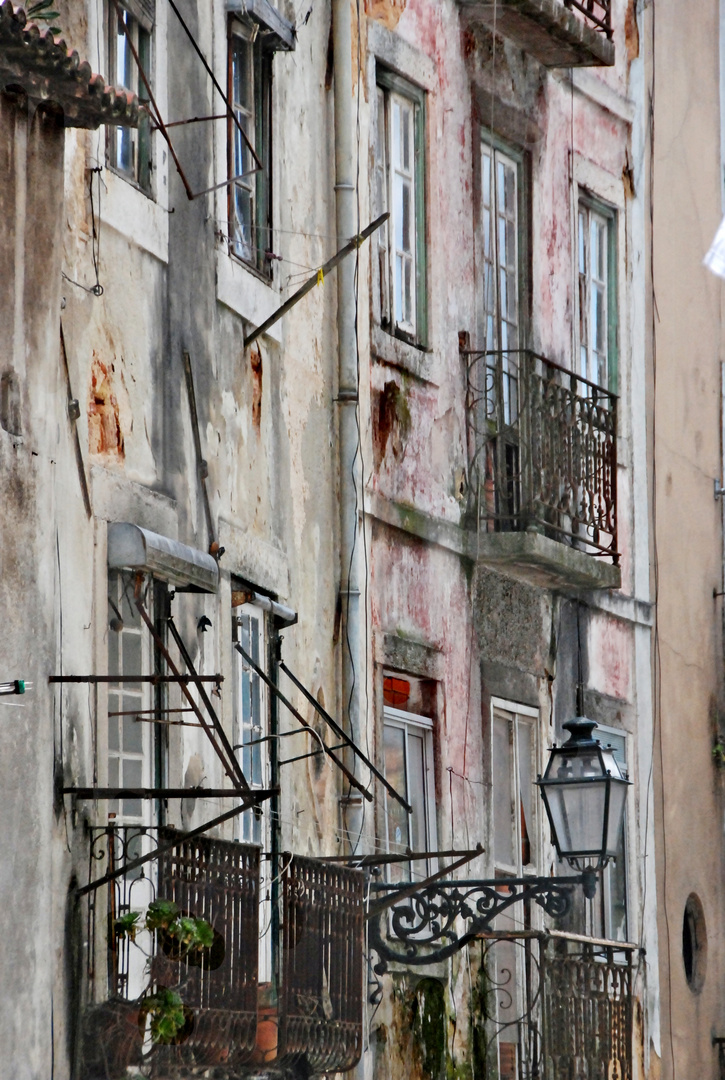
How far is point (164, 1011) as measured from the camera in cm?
1020

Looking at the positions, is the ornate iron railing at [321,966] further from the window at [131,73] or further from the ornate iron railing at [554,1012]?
the window at [131,73]

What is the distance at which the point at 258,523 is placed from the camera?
1320cm

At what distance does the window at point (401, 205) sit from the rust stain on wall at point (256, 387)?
70.4 inches

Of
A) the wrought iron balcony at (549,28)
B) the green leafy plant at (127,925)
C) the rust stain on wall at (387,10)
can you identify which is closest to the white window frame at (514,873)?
the rust stain on wall at (387,10)

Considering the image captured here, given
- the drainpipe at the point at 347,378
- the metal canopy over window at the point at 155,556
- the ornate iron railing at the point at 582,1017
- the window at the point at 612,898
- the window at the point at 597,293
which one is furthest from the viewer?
the window at the point at 597,293

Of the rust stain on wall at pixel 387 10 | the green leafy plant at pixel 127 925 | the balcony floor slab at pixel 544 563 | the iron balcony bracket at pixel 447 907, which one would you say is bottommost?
the green leafy plant at pixel 127 925

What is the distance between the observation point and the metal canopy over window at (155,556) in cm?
1094

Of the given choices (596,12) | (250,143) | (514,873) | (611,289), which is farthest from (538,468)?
(596,12)

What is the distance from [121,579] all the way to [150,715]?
0.64 meters

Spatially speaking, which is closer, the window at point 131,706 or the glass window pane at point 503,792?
the window at point 131,706

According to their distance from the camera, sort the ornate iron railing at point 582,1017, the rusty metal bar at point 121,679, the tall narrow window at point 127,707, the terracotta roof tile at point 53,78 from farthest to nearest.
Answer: the ornate iron railing at point 582,1017
the tall narrow window at point 127,707
the rusty metal bar at point 121,679
the terracotta roof tile at point 53,78

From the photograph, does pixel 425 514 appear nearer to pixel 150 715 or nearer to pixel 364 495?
pixel 364 495

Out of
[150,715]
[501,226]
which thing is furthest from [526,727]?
[150,715]

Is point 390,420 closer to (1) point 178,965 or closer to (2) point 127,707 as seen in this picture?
(2) point 127,707
